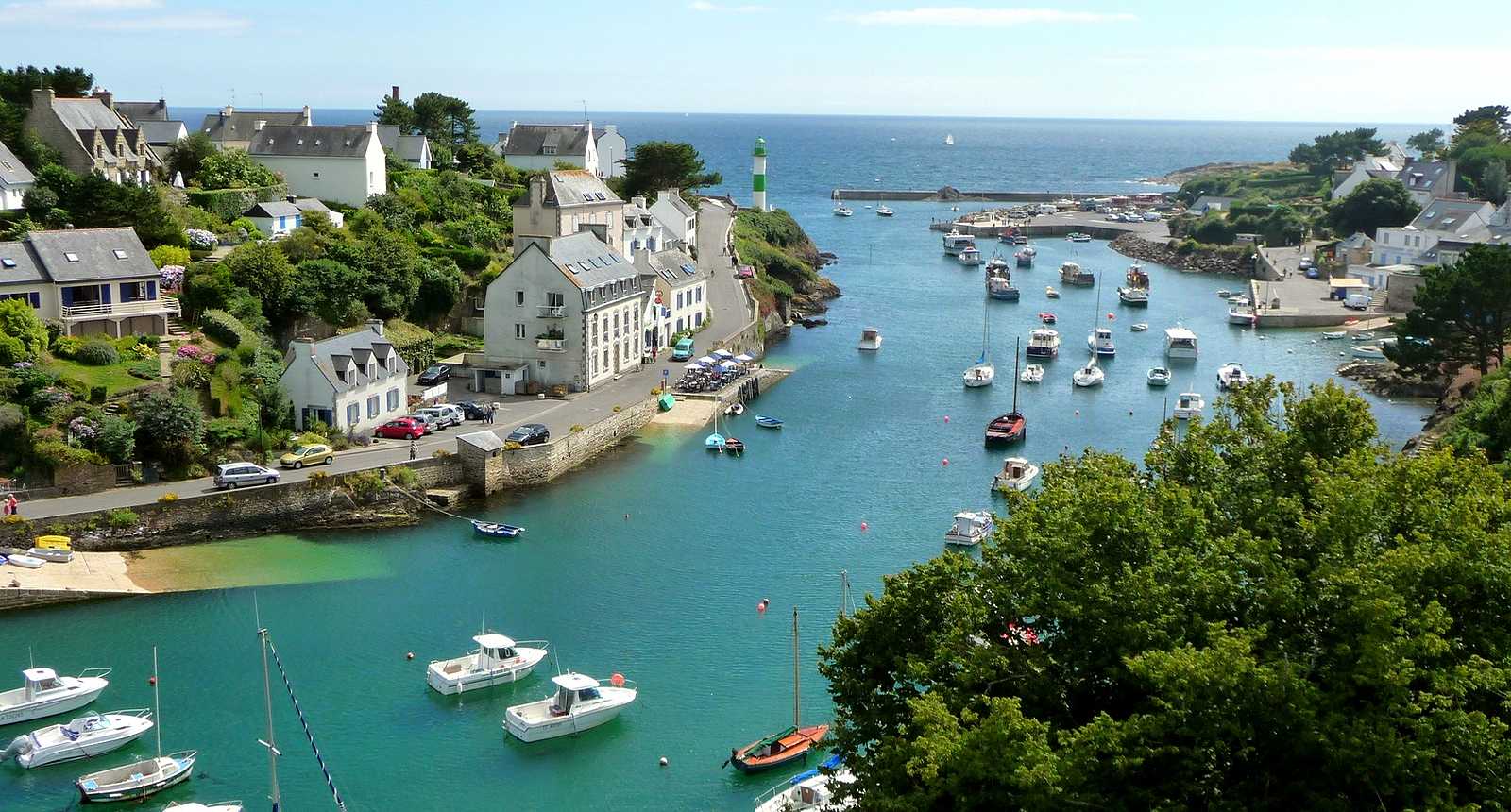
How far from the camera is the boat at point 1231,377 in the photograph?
6162 centimetres

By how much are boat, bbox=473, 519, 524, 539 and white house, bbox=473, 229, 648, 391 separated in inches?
527

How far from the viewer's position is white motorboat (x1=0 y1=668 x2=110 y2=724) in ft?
95.3

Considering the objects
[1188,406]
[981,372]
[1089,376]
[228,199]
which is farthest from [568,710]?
[1089,376]

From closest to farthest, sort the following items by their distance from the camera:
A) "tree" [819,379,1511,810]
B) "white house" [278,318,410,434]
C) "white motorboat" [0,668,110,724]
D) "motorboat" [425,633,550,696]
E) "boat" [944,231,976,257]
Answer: "tree" [819,379,1511,810] → "white motorboat" [0,668,110,724] → "motorboat" [425,633,550,696] → "white house" [278,318,410,434] → "boat" [944,231,976,257]

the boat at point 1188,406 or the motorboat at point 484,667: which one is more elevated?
the boat at point 1188,406

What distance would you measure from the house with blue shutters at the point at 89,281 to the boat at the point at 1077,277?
2451 inches

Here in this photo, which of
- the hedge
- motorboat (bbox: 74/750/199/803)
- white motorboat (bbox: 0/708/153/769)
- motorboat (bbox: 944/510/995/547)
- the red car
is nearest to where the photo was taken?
motorboat (bbox: 74/750/199/803)

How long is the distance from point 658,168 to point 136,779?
60758mm

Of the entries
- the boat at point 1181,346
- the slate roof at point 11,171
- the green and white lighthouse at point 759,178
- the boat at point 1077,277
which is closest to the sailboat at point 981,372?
the boat at point 1181,346

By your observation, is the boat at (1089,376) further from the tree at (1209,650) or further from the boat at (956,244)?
the boat at (956,244)

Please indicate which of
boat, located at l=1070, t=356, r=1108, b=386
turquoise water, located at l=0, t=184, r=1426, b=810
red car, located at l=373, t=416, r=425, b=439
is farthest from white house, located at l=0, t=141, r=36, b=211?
boat, located at l=1070, t=356, r=1108, b=386

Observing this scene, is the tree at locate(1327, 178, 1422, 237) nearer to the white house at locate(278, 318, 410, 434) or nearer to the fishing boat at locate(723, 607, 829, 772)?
the white house at locate(278, 318, 410, 434)

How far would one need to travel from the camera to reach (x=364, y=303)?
54.6m

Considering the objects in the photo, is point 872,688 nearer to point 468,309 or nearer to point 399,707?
point 399,707
